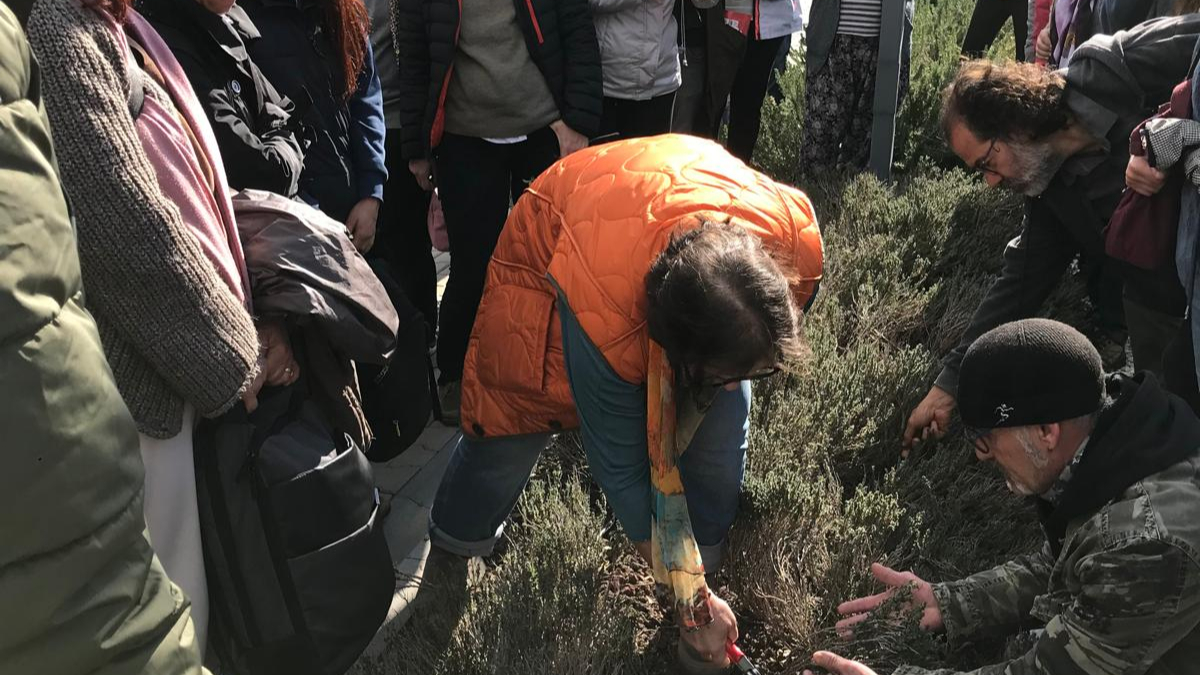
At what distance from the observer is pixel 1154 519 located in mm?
1620

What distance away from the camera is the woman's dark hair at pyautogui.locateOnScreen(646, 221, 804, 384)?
1581mm

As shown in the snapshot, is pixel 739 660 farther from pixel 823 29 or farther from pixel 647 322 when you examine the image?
pixel 823 29

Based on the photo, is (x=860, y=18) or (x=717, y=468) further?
(x=860, y=18)

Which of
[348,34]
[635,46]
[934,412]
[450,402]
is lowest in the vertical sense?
[450,402]

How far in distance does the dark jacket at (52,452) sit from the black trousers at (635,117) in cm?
300

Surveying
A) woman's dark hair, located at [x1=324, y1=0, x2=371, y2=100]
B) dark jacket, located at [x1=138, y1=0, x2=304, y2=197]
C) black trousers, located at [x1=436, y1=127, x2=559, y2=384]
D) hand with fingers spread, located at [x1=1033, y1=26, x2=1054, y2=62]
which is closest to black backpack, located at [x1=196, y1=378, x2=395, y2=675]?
dark jacket, located at [x1=138, y1=0, x2=304, y2=197]

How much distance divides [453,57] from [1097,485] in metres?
2.25

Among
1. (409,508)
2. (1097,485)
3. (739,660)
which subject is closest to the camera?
(1097,485)

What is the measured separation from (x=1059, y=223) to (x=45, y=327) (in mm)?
2692

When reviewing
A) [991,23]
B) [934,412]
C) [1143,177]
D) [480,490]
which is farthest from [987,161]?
[991,23]

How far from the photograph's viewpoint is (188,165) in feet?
4.67

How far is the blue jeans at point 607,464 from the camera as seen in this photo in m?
1.86

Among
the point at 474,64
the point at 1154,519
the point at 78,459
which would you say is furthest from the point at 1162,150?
the point at 78,459

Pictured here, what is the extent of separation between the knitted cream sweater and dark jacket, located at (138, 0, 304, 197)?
0.40 meters
